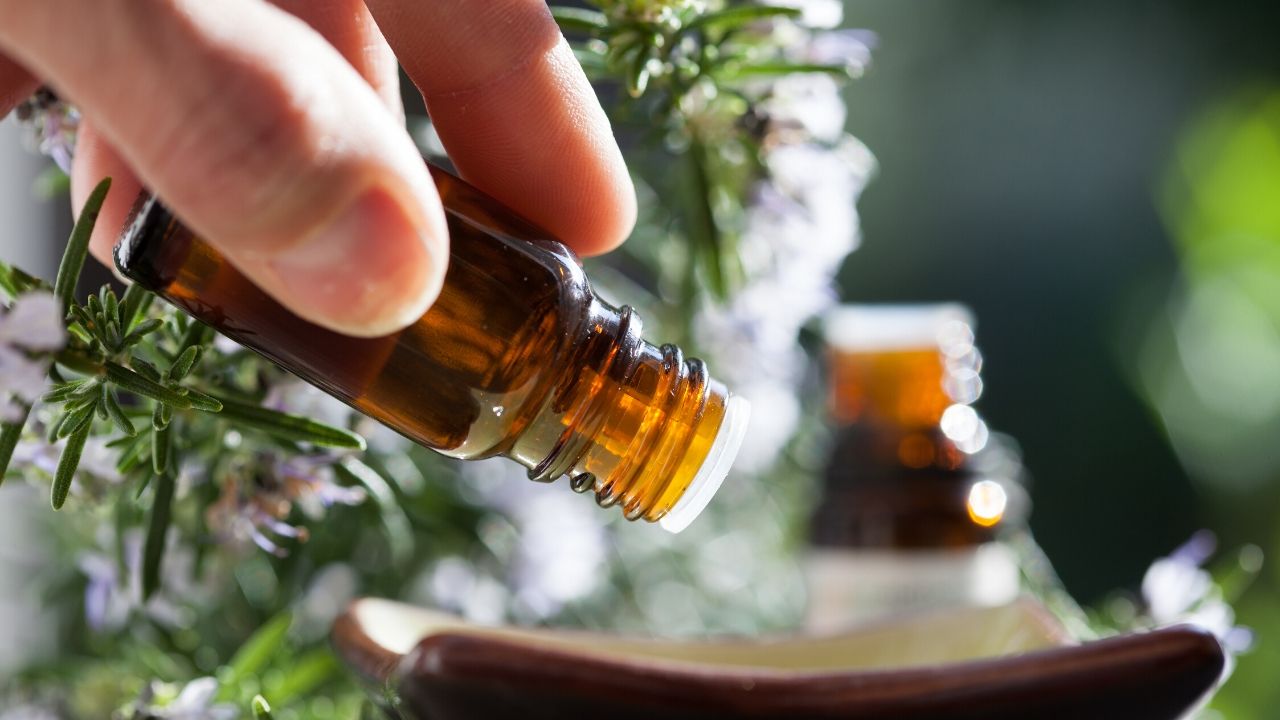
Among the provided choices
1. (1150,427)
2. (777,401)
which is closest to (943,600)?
(777,401)

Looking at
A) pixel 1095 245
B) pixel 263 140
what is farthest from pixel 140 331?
pixel 1095 245

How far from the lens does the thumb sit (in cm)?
24

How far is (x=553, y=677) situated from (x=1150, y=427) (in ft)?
4.93

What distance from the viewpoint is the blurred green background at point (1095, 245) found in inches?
55.0

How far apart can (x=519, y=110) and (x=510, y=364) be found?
127 millimetres

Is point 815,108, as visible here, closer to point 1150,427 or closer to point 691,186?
point 691,186

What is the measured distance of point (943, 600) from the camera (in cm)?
54

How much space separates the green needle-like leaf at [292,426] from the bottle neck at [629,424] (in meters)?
0.06

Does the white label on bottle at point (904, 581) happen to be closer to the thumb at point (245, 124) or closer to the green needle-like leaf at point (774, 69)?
the green needle-like leaf at point (774, 69)

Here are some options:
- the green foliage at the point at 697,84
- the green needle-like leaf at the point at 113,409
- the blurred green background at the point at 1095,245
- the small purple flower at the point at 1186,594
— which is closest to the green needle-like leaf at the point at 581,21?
the green foliage at the point at 697,84

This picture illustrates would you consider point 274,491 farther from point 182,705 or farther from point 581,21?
point 581,21

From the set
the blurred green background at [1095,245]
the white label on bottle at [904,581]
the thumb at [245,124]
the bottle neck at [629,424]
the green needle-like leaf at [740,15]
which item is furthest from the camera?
Answer: the blurred green background at [1095,245]

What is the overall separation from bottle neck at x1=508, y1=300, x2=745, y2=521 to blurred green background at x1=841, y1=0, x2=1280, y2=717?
3.97ft

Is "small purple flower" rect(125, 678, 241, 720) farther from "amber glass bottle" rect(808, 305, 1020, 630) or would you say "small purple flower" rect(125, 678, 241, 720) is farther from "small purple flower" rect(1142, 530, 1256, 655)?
"small purple flower" rect(1142, 530, 1256, 655)
